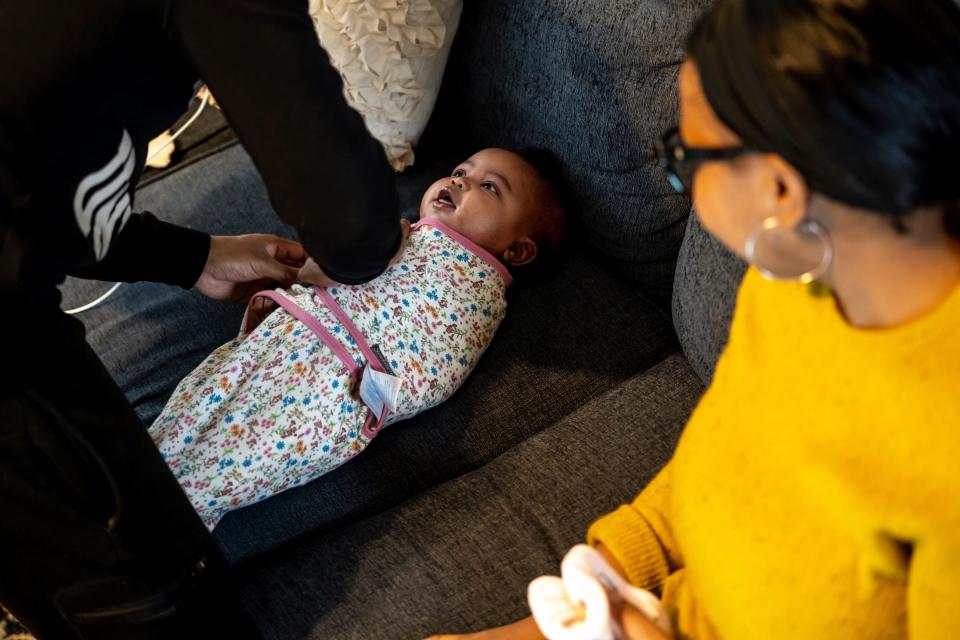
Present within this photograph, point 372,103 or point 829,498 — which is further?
point 372,103

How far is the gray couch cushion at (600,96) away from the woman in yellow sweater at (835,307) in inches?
25.3

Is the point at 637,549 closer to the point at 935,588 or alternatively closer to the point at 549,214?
the point at 935,588

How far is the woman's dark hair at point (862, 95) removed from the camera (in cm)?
60

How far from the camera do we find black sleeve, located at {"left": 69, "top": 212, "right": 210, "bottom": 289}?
1418mm

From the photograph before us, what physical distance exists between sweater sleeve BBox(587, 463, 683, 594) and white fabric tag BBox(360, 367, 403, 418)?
0.46 m

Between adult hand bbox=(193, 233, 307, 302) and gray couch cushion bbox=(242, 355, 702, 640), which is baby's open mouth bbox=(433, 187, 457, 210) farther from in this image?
gray couch cushion bbox=(242, 355, 702, 640)

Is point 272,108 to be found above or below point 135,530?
above

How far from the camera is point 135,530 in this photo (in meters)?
1.00

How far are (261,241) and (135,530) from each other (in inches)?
28.6

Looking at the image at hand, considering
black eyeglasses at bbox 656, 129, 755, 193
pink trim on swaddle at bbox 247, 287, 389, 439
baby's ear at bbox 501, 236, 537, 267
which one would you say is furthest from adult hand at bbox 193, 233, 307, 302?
black eyeglasses at bbox 656, 129, 755, 193

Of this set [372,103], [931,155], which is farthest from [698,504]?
[372,103]

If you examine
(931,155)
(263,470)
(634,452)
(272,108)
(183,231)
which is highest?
(272,108)

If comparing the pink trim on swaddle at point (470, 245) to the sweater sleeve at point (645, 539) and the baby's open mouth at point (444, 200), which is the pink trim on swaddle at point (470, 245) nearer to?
the baby's open mouth at point (444, 200)

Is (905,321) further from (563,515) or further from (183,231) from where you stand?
(183,231)
